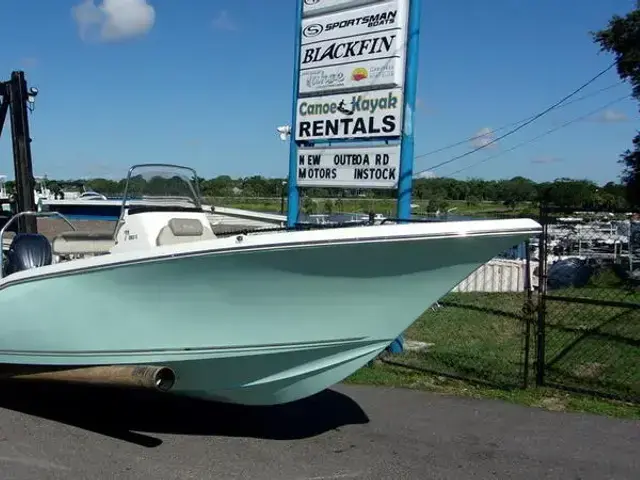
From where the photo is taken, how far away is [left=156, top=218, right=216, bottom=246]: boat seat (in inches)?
229

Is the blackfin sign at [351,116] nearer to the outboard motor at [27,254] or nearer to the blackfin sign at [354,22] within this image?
the blackfin sign at [354,22]

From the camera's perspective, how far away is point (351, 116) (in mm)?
7730

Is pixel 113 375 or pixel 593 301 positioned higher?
pixel 593 301

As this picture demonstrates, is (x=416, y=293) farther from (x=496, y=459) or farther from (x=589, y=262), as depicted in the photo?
(x=589, y=262)

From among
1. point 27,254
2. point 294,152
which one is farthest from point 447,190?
point 27,254

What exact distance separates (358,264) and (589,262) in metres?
5.63

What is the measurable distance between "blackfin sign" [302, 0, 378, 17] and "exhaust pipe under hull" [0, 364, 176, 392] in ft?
15.0

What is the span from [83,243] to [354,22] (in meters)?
3.64

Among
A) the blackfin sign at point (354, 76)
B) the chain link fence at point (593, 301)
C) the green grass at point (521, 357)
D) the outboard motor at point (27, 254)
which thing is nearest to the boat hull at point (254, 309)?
the outboard motor at point (27, 254)

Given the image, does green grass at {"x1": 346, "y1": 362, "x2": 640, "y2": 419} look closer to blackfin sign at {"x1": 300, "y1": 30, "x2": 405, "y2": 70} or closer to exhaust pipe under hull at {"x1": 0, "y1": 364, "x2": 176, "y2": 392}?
exhaust pipe under hull at {"x1": 0, "y1": 364, "x2": 176, "y2": 392}

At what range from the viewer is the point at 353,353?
5.09 meters

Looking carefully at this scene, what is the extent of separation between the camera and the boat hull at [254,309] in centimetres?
464

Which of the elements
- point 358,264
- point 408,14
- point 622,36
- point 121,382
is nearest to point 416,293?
point 358,264

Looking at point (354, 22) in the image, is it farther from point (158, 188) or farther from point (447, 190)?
point (447, 190)
